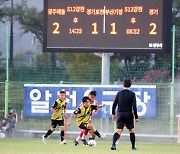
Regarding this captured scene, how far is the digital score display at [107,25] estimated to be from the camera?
2716cm

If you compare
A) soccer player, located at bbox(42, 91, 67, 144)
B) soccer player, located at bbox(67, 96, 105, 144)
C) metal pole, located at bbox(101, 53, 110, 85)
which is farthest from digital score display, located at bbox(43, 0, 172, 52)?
soccer player, located at bbox(67, 96, 105, 144)

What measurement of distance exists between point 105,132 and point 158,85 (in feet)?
7.77

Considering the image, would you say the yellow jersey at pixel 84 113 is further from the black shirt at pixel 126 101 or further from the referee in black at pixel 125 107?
the black shirt at pixel 126 101

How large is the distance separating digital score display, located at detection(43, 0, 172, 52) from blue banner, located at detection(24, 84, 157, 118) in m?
1.87

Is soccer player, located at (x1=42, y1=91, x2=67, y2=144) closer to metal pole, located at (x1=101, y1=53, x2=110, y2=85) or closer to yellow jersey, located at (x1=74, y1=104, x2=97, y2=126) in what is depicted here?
yellow jersey, located at (x1=74, y1=104, x2=97, y2=126)

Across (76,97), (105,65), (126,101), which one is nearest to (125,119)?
(126,101)

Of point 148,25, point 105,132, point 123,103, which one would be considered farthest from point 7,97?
point 123,103

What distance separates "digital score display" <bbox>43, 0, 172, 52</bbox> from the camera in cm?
2716

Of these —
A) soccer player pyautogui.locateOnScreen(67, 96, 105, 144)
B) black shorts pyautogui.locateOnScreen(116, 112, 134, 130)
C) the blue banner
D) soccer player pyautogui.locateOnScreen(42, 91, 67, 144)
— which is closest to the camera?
black shorts pyautogui.locateOnScreen(116, 112, 134, 130)

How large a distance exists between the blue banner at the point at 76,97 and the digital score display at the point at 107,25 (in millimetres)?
1869

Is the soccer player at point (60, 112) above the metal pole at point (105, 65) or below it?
below

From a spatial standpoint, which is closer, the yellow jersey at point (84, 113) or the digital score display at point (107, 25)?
the yellow jersey at point (84, 113)

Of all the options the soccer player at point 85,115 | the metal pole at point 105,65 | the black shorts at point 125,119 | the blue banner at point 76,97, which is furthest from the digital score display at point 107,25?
the black shorts at point 125,119

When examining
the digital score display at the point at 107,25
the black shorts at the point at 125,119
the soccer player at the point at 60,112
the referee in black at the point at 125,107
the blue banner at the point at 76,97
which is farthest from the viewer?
the blue banner at the point at 76,97
